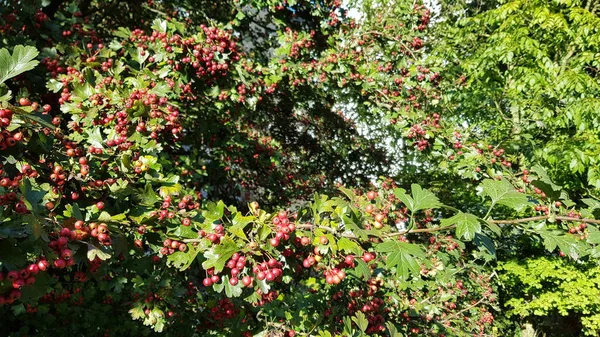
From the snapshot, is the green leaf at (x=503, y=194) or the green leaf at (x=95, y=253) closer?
the green leaf at (x=95, y=253)

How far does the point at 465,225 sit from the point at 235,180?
232 inches

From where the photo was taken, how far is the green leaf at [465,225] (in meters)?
1.50

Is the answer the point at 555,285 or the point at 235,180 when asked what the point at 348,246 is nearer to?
the point at 235,180

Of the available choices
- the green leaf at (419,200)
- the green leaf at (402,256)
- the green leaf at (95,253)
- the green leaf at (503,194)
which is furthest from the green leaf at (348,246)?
the green leaf at (95,253)

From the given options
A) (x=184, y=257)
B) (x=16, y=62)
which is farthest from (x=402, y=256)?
(x=16, y=62)

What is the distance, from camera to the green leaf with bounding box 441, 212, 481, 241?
150cm

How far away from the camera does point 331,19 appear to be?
227 inches

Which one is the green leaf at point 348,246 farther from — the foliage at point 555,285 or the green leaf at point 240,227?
the foliage at point 555,285

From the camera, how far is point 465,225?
1535mm

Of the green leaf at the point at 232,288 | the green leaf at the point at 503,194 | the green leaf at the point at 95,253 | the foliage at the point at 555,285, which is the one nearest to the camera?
the green leaf at the point at 95,253

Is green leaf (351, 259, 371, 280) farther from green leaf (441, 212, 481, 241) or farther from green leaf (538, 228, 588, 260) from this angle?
green leaf (538, 228, 588, 260)

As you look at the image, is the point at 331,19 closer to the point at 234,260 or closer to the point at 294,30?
the point at 294,30

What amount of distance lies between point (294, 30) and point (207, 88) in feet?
6.08

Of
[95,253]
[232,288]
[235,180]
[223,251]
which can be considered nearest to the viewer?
[95,253]
